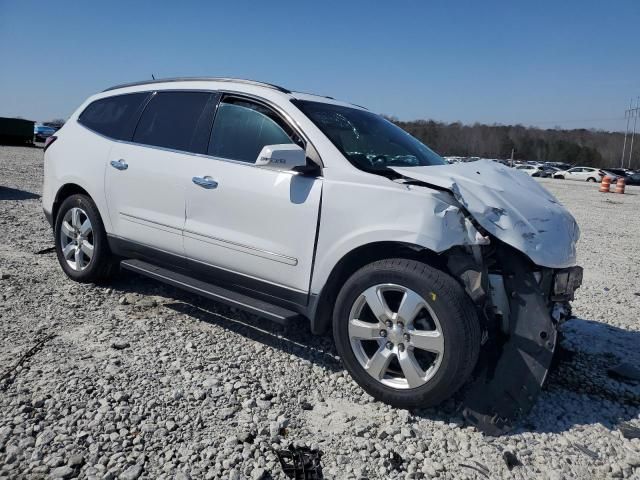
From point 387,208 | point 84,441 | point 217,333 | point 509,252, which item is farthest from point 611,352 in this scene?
point 84,441

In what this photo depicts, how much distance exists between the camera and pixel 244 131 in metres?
3.71

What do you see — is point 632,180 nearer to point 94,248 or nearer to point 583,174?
point 583,174

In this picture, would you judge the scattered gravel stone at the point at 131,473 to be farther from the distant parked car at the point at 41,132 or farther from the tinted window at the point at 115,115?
the distant parked car at the point at 41,132

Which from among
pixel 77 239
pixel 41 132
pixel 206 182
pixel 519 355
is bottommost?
pixel 519 355

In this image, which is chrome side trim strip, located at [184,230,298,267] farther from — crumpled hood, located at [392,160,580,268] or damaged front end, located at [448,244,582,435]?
damaged front end, located at [448,244,582,435]

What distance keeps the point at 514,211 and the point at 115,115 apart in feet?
11.6

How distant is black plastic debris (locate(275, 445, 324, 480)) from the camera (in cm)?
240

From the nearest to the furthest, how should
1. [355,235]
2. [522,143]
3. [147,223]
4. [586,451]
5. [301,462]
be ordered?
1. [301,462]
2. [586,451]
3. [355,235]
4. [147,223]
5. [522,143]

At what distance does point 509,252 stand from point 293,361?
163cm

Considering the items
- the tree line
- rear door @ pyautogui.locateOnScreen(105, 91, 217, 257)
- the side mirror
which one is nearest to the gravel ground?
rear door @ pyautogui.locateOnScreen(105, 91, 217, 257)

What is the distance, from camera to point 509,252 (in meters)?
2.98

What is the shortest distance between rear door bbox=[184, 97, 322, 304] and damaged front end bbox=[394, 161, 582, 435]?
29.7 inches

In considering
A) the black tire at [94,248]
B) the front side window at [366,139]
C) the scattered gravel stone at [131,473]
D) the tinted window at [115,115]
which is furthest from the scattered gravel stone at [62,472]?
the tinted window at [115,115]

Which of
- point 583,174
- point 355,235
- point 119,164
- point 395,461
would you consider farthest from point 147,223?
point 583,174
